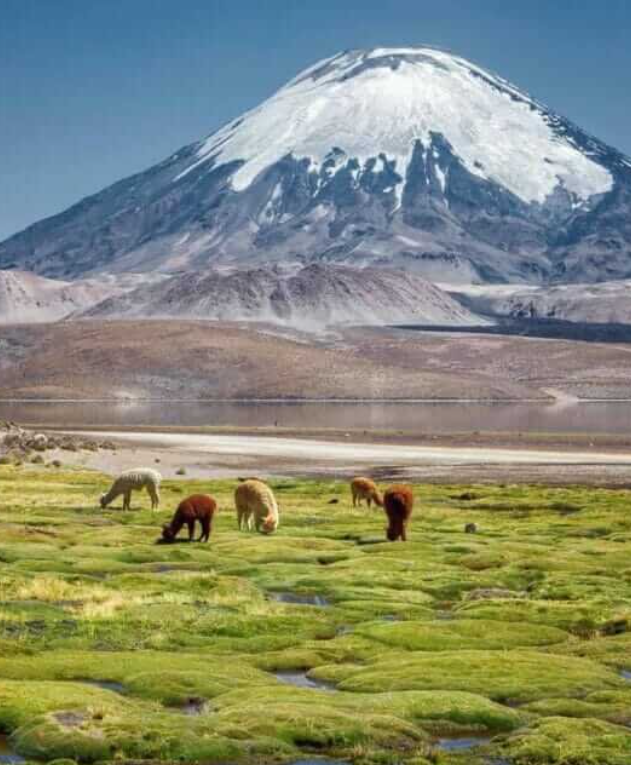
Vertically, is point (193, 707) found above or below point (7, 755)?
above

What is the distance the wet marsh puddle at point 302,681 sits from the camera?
22375mm

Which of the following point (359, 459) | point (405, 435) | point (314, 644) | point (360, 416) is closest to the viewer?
point (314, 644)

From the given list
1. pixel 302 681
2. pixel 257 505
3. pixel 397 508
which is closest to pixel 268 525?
pixel 257 505

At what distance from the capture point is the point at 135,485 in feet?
171

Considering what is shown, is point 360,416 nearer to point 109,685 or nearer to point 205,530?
point 205,530

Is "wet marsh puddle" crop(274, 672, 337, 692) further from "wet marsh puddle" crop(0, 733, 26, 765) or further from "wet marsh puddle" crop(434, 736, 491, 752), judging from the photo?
"wet marsh puddle" crop(0, 733, 26, 765)

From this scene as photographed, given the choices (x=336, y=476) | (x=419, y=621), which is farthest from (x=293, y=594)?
(x=336, y=476)

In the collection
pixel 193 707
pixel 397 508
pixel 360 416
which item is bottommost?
pixel 193 707

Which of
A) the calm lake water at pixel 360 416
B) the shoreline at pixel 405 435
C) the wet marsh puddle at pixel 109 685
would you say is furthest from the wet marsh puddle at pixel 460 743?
the calm lake water at pixel 360 416

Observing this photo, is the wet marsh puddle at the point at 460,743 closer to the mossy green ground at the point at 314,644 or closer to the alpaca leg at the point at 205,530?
the mossy green ground at the point at 314,644

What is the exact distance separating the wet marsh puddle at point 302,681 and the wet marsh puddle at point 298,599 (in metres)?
7.20

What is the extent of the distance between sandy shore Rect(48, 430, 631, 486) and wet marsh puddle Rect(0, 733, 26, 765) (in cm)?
6335

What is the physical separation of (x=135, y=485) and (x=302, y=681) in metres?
29.8

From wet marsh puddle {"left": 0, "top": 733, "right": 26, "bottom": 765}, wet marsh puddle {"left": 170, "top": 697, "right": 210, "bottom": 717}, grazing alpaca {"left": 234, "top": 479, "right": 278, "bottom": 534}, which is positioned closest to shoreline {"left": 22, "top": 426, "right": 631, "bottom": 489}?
grazing alpaca {"left": 234, "top": 479, "right": 278, "bottom": 534}
